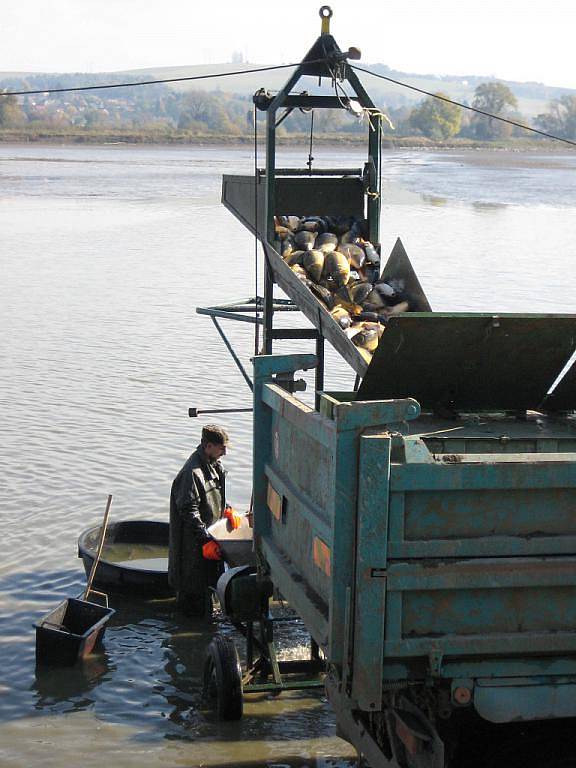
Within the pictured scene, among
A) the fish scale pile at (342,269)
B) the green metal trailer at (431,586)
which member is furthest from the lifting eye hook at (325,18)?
the green metal trailer at (431,586)

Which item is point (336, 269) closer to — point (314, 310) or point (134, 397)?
point (314, 310)

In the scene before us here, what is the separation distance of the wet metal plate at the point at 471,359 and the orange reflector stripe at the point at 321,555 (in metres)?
1.19

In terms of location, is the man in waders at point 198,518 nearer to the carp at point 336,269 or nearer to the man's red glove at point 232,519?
the man's red glove at point 232,519

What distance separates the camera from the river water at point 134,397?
744 centimetres

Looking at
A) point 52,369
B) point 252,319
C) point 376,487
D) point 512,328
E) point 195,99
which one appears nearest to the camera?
point 376,487

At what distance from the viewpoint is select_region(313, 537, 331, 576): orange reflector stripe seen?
16.4ft

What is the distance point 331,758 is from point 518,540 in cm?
283

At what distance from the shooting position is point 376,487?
182 inches

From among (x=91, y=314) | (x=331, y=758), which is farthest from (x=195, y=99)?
(x=331, y=758)

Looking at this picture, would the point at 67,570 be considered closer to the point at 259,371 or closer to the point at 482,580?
the point at 259,371

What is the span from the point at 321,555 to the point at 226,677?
234 centimetres

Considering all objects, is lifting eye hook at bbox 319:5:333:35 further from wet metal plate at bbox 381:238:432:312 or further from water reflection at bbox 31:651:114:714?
water reflection at bbox 31:651:114:714

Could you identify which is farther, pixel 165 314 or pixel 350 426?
pixel 165 314

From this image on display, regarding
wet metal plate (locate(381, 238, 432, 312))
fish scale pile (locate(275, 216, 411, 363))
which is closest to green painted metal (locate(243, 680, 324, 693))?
fish scale pile (locate(275, 216, 411, 363))
